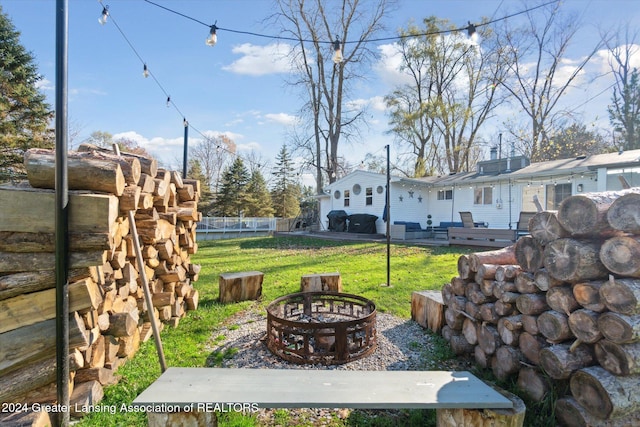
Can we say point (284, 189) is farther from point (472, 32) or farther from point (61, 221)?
point (61, 221)

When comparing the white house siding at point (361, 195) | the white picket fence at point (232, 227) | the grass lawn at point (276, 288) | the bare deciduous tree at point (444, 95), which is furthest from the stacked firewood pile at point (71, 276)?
the bare deciduous tree at point (444, 95)

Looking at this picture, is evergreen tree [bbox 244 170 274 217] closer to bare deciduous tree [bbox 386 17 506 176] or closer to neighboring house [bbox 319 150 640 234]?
neighboring house [bbox 319 150 640 234]

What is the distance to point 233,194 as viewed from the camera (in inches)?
1043

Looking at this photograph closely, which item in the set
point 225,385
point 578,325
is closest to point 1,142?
point 225,385

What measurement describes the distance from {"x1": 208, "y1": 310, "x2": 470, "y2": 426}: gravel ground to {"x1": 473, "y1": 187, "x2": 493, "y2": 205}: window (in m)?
12.2

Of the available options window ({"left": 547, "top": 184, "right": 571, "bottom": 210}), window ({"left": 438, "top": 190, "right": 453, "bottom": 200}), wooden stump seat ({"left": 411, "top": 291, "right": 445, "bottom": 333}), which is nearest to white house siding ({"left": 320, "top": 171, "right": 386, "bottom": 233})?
window ({"left": 438, "top": 190, "right": 453, "bottom": 200})

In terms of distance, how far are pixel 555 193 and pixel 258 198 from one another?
70.8 feet

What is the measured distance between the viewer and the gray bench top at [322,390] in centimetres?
174

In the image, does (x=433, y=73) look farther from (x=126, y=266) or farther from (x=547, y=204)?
(x=126, y=266)

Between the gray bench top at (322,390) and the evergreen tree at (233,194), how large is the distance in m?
25.2

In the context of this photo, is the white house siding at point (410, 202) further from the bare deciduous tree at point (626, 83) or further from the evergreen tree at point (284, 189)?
the evergreen tree at point (284, 189)

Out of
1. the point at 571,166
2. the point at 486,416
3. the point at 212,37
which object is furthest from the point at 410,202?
the point at 486,416

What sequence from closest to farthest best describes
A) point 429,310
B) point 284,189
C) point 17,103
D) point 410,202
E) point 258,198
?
1. point 429,310
2. point 17,103
3. point 410,202
4. point 258,198
5. point 284,189

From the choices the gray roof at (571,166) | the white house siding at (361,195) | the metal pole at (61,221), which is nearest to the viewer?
the metal pole at (61,221)
